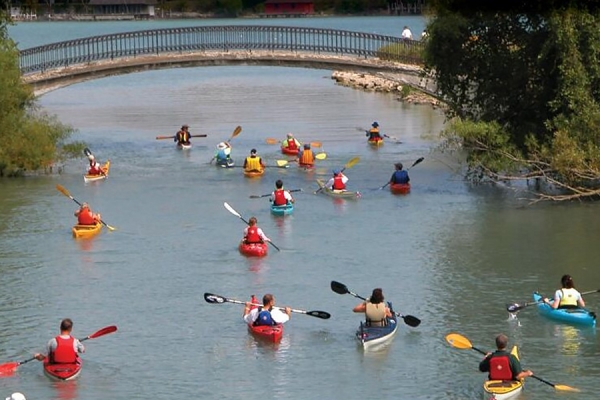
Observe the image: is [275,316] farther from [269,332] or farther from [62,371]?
[62,371]

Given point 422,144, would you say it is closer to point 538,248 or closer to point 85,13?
point 538,248

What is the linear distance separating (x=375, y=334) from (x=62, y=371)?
6.30 meters

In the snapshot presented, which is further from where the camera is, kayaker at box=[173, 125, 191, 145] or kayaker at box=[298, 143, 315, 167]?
kayaker at box=[173, 125, 191, 145]

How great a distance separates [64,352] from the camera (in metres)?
26.3

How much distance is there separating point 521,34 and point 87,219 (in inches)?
585

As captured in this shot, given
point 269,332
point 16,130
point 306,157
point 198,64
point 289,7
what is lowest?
point 269,332

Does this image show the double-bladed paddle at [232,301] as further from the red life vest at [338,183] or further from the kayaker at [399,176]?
the kayaker at [399,176]

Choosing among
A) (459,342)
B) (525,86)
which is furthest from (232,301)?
(525,86)

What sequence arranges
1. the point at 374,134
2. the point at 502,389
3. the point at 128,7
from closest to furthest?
the point at 502,389
the point at 374,134
the point at 128,7

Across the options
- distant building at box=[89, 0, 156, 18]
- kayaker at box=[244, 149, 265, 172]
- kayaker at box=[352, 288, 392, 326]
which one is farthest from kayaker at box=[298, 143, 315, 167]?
distant building at box=[89, 0, 156, 18]

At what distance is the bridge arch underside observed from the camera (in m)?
57.8

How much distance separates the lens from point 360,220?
4191 centimetres

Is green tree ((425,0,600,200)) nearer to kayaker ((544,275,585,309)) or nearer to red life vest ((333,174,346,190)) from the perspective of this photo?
red life vest ((333,174,346,190))

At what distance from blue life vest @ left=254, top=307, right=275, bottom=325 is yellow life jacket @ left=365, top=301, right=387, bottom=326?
6.65 feet
